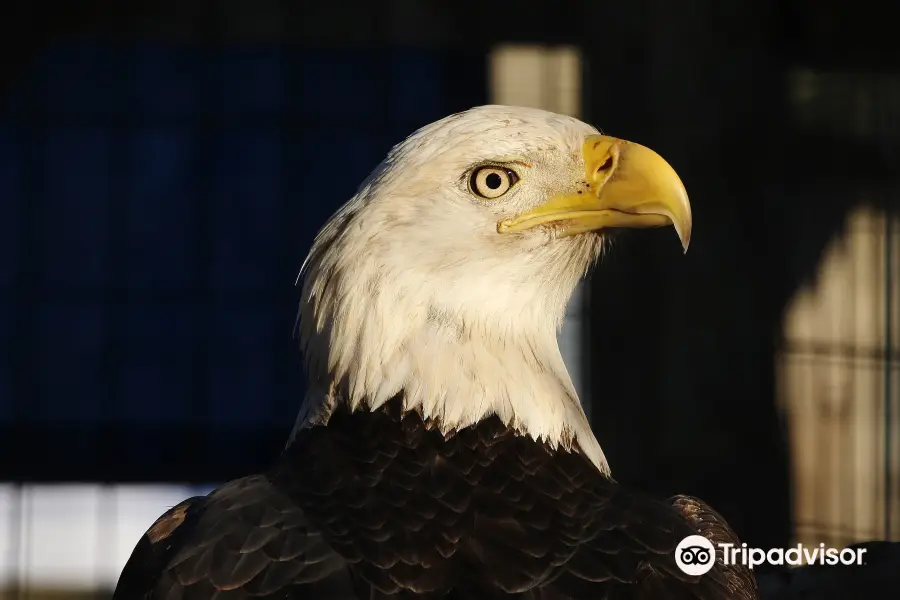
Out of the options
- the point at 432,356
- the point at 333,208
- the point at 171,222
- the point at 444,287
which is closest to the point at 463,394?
the point at 432,356

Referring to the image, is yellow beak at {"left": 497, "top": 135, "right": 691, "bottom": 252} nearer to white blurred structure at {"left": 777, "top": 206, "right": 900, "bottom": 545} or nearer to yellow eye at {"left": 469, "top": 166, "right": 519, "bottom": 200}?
yellow eye at {"left": 469, "top": 166, "right": 519, "bottom": 200}

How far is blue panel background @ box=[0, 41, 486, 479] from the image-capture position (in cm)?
534

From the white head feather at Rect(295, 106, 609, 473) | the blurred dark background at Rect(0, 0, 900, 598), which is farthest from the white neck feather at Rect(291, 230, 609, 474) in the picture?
the blurred dark background at Rect(0, 0, 900, 598)

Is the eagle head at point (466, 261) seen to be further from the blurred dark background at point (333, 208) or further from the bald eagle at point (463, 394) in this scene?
the blurred dark background at point (333, 208)

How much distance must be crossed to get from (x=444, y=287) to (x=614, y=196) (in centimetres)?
33

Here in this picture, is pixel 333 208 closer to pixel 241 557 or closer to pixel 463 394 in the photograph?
pixel 463 394

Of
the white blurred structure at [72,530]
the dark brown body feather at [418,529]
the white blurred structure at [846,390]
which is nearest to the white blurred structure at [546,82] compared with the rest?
the white blurred structure at [846,390]

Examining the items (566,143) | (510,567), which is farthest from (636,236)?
(510,567)

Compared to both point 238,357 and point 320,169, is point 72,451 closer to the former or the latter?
point 238,357

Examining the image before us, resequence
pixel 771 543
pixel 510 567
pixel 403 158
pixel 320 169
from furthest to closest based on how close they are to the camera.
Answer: pixel 320 169 → pixel 771 543 → pixel 403 158 → pixel 510 567

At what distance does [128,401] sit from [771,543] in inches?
101

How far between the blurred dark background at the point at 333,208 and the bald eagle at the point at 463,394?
3020mm

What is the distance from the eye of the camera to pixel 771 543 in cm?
508

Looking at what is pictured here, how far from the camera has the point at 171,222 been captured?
5.46m
